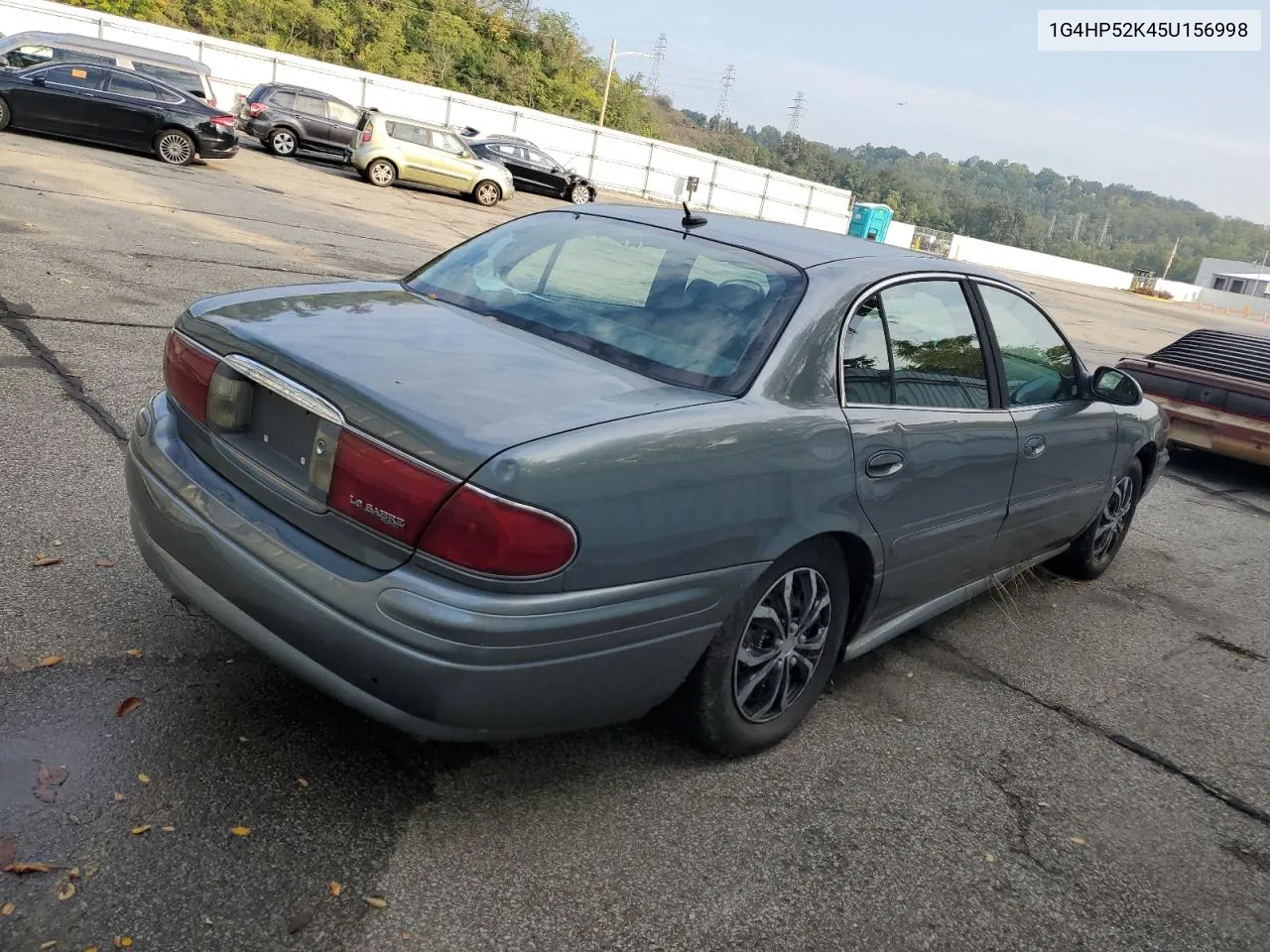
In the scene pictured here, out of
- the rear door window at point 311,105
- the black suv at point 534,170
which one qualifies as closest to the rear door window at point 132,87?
the rear door window at point 311,105

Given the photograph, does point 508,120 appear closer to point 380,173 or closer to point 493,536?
point 380,173

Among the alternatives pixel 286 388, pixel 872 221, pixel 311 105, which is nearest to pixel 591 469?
pixel 286 388

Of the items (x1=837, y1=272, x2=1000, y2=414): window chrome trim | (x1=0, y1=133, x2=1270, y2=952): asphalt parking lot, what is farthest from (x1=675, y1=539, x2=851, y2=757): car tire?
(x1=837, y1=272, x2=1000, y2=414): window chrome trim

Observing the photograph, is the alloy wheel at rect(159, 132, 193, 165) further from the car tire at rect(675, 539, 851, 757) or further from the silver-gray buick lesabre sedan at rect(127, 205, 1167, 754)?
the car tire at rect(675, 539, 851, 757)

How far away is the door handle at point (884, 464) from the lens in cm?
328

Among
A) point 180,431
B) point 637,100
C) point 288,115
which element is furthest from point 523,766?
point 637,100

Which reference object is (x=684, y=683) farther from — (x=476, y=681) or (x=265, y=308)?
(x=265, y=308)

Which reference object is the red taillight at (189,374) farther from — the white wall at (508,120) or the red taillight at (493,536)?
the white wall at (508,120)

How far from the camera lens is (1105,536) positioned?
18.2 feet

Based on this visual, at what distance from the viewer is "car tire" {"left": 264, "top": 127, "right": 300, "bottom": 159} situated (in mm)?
25156

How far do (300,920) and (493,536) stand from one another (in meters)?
0.93

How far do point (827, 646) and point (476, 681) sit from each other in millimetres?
1431

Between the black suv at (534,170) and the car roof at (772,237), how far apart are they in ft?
86.0

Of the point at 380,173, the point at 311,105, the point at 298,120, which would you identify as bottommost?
the point at 380,173
